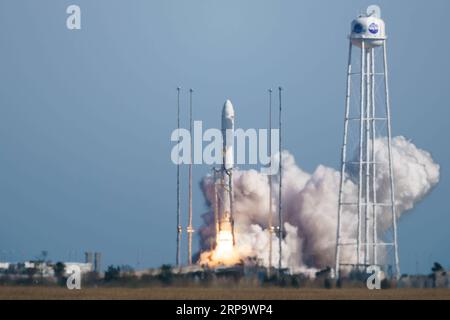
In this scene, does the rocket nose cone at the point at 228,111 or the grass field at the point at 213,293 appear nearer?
the grass field at the point at 213,293

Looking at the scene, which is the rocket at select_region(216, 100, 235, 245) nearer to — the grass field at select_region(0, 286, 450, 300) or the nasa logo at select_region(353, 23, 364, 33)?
the nasa logo at select_region(353, 23, 364, 33)

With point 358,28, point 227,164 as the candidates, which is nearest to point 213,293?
point 358,28

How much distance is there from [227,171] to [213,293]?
36.5 m

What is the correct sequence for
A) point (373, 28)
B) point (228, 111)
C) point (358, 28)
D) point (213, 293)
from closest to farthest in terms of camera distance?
1. point (213, 293)
2. point (373, 28)
3. point (358, 28)
4. point (228, 111)

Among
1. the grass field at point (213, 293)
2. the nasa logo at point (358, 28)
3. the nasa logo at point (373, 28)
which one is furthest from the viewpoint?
the nasa logo at point (358, 28)

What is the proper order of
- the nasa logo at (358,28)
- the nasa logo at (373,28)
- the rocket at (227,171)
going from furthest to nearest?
the rocket at (227,171)
the nasa logo at (358,28)
the nasa logo at (373,28)

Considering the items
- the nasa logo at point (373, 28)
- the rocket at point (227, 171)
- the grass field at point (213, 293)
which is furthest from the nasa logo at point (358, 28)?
the grass field at point (213, 293)

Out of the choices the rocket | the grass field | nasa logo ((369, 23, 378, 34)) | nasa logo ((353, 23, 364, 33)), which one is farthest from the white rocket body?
the grass field

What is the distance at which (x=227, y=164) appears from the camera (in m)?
146

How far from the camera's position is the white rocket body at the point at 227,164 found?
473 ft

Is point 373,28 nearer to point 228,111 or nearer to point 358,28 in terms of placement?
point 358,28

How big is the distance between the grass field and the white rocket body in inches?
1117

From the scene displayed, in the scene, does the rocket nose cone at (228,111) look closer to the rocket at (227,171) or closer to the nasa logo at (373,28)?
A: the rocket at (227,171)
